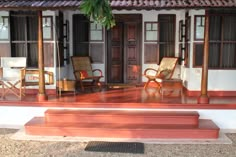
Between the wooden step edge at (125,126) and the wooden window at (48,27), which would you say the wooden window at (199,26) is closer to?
the wooden step edge at (125,126)

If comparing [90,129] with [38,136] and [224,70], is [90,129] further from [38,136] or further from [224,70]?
[224,70]

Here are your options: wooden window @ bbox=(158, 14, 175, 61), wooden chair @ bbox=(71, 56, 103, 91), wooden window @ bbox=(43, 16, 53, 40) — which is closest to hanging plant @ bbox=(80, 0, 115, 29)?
wooden window @ bbox=(43, 16, 53, 40)

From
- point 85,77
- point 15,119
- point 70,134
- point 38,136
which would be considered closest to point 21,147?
point 38,136

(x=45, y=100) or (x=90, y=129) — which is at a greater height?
(x=45, y=100)

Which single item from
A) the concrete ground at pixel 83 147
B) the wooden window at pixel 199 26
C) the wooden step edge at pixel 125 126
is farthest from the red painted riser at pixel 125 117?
the wooden window at pixel 199 26

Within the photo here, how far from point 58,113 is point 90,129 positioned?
0.83 m

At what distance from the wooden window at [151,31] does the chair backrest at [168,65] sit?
882 millimetres

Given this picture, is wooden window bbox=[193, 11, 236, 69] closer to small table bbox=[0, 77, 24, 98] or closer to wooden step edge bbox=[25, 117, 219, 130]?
wooden step edge bbox=[25, 117, 219, 130]

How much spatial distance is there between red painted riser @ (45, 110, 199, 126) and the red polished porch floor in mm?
273

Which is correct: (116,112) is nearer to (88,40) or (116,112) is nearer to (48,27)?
(48,27)

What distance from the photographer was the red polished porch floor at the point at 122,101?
6.51 meters

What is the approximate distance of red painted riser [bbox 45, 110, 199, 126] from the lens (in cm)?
617

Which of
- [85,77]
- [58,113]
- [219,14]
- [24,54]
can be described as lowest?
[58,113]

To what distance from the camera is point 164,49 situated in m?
9.34
